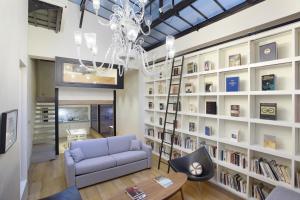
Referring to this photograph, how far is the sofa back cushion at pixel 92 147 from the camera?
12.2 feet

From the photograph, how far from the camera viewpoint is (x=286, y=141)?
2.49 m

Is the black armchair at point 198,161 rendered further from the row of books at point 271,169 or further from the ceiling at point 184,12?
the ceiling at point 184,12

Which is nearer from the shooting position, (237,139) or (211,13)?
(237,139)

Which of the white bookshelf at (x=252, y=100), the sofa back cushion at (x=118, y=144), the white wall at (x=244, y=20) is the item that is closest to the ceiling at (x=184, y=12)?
the white wall at (x=244, y=20)

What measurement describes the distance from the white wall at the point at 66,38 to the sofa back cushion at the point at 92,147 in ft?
7.66

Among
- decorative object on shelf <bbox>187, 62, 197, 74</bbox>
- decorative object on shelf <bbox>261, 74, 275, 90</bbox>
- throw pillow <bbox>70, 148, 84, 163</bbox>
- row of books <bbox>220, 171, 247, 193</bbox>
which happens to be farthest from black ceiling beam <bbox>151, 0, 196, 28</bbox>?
throw pillow <bbox>70, 148, 84, 163</bbox>

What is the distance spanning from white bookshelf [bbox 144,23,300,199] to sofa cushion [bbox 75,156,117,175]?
1.74 metres

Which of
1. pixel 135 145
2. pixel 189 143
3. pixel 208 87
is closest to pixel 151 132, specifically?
pixel 135 145

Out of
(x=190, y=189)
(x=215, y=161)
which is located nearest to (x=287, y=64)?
(x=215, y=161)

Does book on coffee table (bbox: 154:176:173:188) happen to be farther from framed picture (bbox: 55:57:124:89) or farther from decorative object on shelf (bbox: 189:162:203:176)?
framed picture (bbox: 55:57:124:89)

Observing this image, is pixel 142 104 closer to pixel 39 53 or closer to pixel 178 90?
pixel 178 90

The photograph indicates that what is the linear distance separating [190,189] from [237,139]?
4.18ft

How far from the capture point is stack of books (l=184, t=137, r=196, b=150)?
3.84 meters

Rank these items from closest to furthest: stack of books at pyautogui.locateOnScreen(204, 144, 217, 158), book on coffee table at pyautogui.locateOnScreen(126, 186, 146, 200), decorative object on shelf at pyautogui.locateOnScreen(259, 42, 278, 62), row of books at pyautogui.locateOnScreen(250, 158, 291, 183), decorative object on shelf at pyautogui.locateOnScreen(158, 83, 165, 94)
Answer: book on coffee table at pyautogui.locateOnScreen(126, 186, 146, 200) < row of books at pyautogui.locateOnScreen(250, 158, 291, 183) < decorative object on shelf at pyautogui.locateOnScreen(259, 42, 278, 62) < stack of books at pyautogui.locateOnScreen(204, 144, 217, 158) < decorative object on shelf at pyautogui.locateOnScreen(158, 83, 165, 94)
